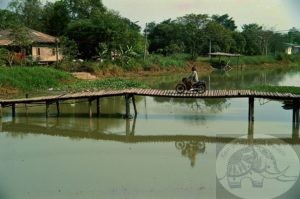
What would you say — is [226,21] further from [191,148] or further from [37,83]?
[191,148]

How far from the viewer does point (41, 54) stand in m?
30.6

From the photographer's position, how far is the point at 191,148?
9.93 m

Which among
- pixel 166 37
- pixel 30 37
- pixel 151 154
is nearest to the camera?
pixel 151 154

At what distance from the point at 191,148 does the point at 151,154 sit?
107cm

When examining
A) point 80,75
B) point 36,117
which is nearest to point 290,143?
point 36,117

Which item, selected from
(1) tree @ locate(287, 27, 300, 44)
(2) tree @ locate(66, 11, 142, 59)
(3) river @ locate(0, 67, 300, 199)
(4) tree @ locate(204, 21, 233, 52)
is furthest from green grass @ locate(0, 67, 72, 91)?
(1) tree @ locate(287, 27, 300, 44)

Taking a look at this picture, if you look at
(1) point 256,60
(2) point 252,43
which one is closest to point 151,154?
(1) point 256,60

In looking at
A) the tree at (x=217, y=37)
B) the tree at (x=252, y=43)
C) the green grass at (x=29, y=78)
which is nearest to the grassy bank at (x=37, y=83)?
the green grass at (x=29, y=78)

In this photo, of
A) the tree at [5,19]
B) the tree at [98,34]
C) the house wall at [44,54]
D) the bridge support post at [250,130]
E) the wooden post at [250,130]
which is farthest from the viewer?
the tree at [5,19]

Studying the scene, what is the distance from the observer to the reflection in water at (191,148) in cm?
928

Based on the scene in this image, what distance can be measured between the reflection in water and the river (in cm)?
→ 2

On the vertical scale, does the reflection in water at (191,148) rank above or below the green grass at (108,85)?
below

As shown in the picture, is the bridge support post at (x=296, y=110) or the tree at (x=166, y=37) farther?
the tree at (x=166, y=37)

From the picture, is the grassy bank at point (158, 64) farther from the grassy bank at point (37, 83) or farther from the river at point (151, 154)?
the river at point (151, 154)
